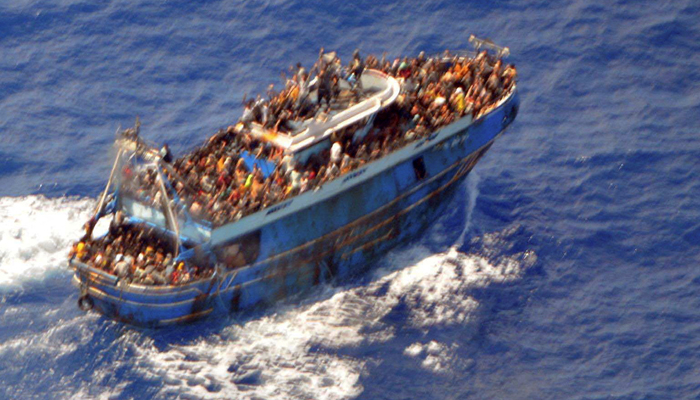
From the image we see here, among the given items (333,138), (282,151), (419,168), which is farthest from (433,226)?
(282,151)

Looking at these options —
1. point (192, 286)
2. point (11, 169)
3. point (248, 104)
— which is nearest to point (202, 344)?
point (192, 286)

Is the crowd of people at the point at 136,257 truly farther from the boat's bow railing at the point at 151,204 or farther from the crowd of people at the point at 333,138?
the crowd of people at the point at 333,138

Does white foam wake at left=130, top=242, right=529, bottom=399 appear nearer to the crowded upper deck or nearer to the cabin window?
the crowded upper deck

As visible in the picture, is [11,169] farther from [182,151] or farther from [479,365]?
[479,365]

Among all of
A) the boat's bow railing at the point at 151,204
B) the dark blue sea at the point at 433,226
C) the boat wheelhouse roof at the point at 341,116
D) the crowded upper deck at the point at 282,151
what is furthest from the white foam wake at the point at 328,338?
the boat wheelhouse roof at the point at 341,116

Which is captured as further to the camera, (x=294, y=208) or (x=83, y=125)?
(x=83, y=125)

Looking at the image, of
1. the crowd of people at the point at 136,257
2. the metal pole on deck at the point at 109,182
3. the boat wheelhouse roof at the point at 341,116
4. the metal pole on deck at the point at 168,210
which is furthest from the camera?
the boat wheelhouse roof at the point at 341,116

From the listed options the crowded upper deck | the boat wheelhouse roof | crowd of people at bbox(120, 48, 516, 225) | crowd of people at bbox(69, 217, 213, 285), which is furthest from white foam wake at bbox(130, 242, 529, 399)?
the boat wheelhouse roof

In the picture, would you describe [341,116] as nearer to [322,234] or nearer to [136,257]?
[322,234]
